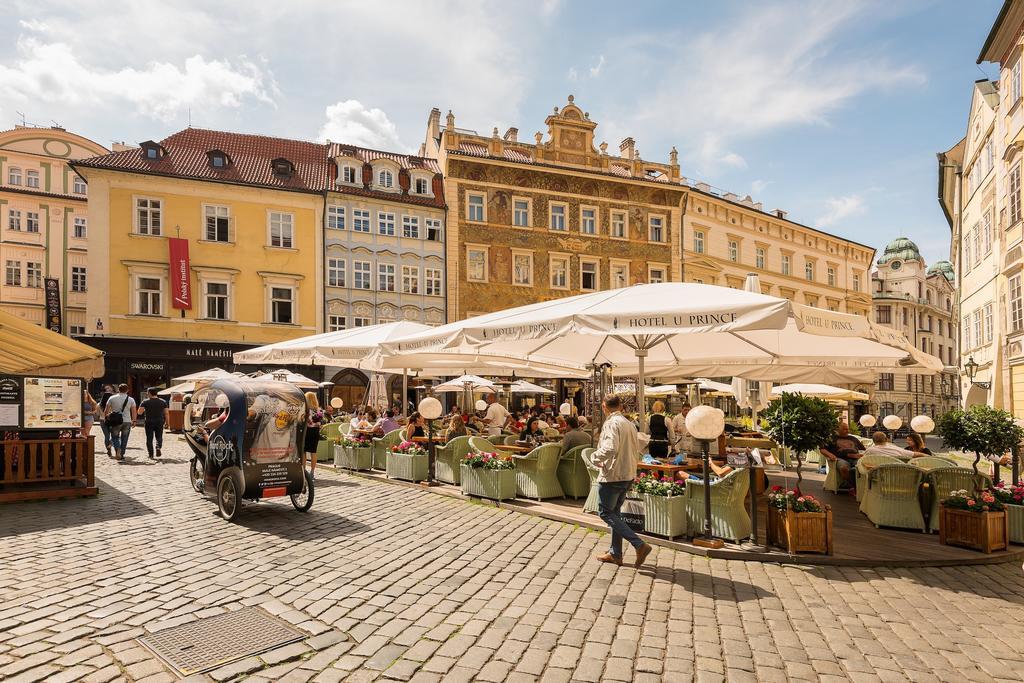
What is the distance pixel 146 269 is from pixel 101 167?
15.0ft

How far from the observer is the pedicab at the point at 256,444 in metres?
8.40

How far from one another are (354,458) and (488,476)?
4.68 meters

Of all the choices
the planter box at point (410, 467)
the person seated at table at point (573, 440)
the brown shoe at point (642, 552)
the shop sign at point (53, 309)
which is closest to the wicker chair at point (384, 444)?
the planter box at point (410, 467)

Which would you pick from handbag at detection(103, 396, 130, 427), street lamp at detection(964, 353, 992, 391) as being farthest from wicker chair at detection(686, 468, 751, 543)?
street lamp at detection(964, 353, 992, 391)

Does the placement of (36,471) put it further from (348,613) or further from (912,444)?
(912,444)

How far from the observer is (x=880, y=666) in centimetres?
429

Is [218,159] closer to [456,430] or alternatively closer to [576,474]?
[456,430]

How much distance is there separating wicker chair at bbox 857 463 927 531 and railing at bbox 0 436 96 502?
36.8 ft

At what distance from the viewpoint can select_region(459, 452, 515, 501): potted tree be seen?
992 centimetres

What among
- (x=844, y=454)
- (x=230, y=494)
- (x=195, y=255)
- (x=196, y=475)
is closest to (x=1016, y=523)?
(x=844, y=454)

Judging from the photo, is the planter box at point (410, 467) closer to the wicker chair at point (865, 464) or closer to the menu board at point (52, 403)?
the menu board at point (52, 403)

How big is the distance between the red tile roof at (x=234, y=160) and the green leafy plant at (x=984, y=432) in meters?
28.3

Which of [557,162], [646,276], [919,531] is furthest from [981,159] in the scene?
[919,531]

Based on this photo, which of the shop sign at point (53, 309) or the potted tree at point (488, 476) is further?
the shop sign at point (53, 309)
